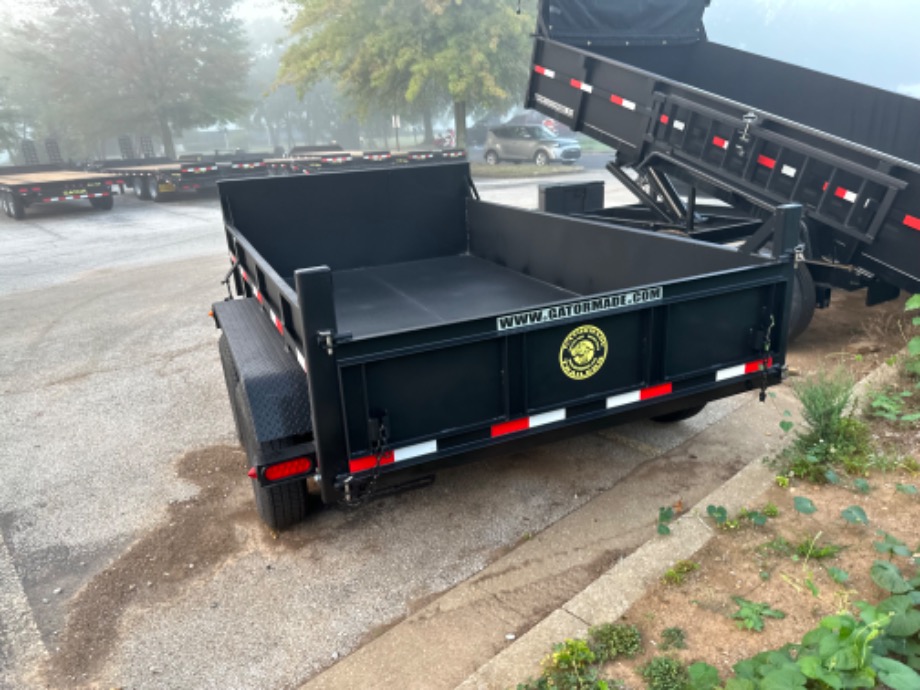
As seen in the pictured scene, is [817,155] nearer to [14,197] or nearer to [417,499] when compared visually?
[417,499]

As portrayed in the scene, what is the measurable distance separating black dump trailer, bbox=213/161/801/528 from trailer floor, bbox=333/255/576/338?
0.11 ft

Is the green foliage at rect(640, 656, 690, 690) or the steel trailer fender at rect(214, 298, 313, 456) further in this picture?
the steel trailer fender at rect(214, 298, 313, 456)

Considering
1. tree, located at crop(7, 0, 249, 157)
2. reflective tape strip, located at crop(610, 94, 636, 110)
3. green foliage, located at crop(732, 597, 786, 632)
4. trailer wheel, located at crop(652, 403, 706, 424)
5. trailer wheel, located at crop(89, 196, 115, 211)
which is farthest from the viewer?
tree, located at crop(7, 0, 249, 157)

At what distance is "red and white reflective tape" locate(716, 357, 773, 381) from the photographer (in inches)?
157

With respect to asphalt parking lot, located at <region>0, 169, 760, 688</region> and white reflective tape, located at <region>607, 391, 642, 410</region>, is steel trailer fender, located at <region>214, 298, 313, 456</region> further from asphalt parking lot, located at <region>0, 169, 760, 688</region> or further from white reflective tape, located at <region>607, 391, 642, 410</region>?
white reflective tape, located at <region>607, 391, 642, 410</region>

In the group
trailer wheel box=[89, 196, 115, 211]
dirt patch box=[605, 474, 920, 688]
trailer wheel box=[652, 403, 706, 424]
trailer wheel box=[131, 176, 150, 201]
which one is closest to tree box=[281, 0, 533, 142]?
trailer wheel box=[131, 176, 150, 201]

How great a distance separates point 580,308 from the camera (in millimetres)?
3512

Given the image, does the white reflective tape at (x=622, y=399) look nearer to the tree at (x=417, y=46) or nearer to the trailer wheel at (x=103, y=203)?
the trailer wheel at (x=103, y=203)

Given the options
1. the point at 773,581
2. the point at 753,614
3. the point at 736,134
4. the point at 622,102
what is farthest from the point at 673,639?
the point at 622,102

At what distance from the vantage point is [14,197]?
1841cm

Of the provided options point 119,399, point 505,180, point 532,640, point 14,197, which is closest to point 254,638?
point 532,640

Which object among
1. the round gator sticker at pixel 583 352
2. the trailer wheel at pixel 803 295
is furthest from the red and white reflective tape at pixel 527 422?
the trailer wheel at pixel 803 295

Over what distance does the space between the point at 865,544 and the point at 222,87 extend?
120ft

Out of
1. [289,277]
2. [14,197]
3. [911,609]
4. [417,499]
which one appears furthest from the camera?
[14,197]
